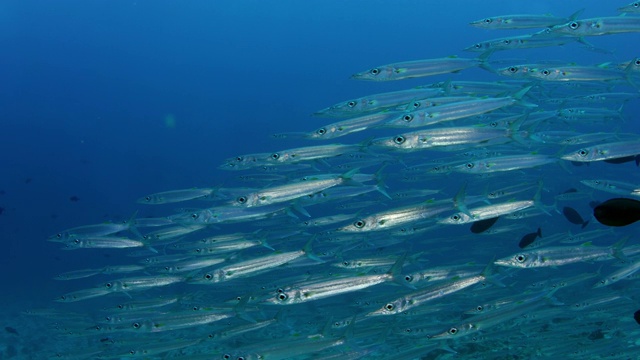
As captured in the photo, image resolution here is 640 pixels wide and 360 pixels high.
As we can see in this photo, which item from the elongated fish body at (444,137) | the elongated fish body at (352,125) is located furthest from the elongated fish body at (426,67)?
the elongated fish body at (444,137)

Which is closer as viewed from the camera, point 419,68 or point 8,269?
point 419,68

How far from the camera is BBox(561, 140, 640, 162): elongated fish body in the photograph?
20.1 ft

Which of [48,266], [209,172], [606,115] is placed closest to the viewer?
[606,115]

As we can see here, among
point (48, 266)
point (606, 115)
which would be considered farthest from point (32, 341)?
point (48, 266)

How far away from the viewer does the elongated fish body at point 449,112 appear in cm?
642

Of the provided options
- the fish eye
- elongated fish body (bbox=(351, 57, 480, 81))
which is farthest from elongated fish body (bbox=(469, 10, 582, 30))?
the fish eye

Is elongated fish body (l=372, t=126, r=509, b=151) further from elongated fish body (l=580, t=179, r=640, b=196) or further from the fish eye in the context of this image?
elongated fish body (l=580, t=179, r=640, b=196)

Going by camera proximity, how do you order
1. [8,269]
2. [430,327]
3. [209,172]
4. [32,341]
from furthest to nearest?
1. [209,172]
2. [8,269]
3. [32,341]
4. [430,327]

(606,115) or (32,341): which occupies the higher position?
(606,115)

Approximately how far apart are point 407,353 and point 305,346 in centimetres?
136

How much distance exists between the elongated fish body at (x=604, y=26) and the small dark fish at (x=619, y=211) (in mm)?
5087

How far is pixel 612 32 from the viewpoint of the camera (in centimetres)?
657

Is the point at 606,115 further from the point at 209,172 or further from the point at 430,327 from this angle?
the point at 209,172

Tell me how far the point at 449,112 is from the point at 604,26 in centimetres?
246
